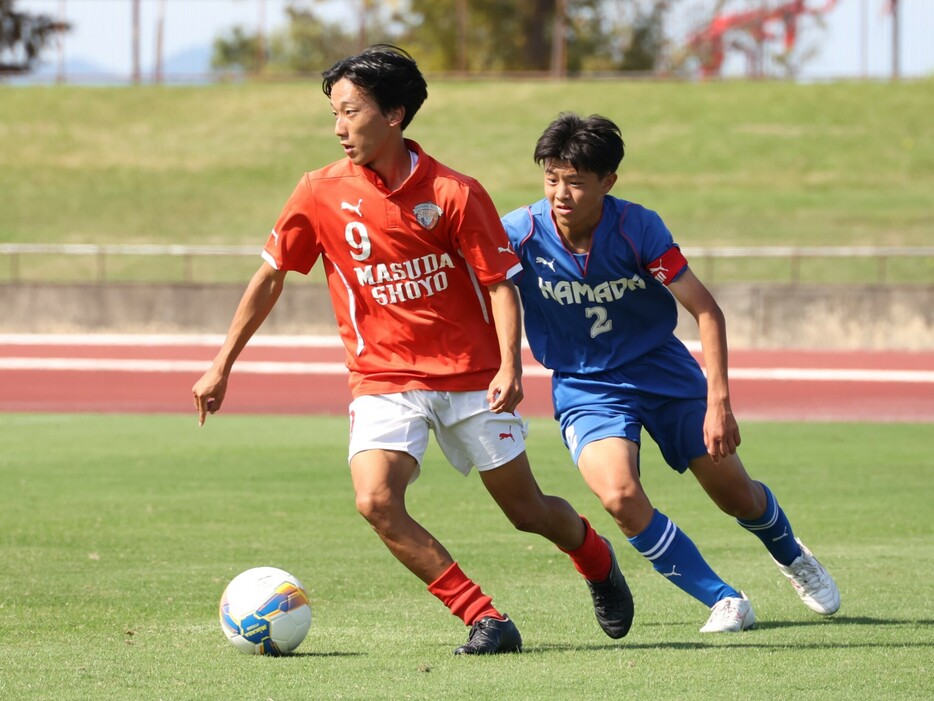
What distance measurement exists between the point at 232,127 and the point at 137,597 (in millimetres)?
35746

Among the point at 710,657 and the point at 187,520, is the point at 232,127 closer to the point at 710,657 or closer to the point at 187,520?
the point at 187,520

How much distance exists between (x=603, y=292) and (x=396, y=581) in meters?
2.05

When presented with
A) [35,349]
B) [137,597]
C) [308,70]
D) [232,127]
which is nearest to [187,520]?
[137,597]

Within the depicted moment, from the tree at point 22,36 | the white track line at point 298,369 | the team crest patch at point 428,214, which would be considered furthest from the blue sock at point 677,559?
the tree at point 22,36

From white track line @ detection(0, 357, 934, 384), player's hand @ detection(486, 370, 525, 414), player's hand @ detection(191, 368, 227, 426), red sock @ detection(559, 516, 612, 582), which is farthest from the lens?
white track line @ detection(0, 357, 934, 384)

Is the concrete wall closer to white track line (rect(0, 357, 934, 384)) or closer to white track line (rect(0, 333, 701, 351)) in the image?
white track line (rect(0, 333, 701, 351))

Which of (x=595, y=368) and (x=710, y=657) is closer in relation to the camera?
(x=710, y=657)

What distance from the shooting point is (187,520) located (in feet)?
29.1

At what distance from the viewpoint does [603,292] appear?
5785mm

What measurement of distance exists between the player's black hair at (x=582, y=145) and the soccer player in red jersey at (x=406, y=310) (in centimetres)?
44

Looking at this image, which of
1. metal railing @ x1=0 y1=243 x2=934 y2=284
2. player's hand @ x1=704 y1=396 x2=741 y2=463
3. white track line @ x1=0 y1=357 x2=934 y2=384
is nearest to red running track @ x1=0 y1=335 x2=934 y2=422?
white track line @ x1=0 y1=357 x2=934 y2=384

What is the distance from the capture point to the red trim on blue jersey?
5570 mm

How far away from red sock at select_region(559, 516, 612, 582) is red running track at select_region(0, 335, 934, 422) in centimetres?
974

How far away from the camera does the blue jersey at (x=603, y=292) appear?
572 centimetres
